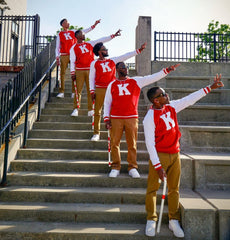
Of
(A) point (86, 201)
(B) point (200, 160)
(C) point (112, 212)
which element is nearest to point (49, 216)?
(A) point (86, 201)

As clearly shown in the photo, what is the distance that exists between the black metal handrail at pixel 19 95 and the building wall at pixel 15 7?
8090 millimetres

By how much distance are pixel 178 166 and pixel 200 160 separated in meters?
1.03

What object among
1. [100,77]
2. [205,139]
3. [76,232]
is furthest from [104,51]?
[76,232]

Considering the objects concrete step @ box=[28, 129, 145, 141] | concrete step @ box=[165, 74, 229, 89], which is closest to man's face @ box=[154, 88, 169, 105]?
concrete step @ box=[28, 129, 145, 141]

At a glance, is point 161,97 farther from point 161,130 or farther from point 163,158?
point 163,158

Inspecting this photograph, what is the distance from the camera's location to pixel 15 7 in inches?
563

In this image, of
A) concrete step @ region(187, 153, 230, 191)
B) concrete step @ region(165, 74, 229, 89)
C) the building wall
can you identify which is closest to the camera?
concrete step @ region(187, 153, 230, 191)

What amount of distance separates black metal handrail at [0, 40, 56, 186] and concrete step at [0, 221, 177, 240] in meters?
1.11

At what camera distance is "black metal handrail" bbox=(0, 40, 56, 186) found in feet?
13.1

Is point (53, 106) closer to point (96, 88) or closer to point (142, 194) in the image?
point (96, 88)

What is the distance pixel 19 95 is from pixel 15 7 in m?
12.2

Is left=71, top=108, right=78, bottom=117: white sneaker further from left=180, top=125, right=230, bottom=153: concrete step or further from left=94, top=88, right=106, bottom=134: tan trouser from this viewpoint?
left=180, top=125, right=230, bottom=153: concrete step

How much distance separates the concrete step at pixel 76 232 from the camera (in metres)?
2.92

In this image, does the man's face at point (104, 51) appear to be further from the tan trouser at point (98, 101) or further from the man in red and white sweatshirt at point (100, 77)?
the tan trouser at point (98, 101)
